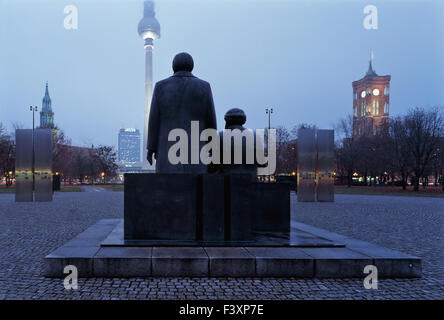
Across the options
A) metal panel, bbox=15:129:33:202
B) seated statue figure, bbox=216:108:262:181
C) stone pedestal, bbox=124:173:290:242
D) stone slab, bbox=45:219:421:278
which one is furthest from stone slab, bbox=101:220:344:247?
metal panel, bbox=15:129:33:202

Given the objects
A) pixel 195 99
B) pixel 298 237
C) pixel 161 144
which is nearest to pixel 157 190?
pixel 161 144

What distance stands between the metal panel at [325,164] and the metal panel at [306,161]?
0.40m

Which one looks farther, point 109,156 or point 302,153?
point 109,156

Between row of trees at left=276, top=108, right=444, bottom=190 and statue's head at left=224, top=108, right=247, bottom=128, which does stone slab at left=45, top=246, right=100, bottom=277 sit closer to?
statue's head at left=224, top=108, right=247, bottom=128

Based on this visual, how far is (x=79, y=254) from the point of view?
185 inches

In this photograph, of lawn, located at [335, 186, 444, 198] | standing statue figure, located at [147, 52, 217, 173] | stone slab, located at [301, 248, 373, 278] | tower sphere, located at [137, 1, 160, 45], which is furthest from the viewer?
tower sphere, located at [137, 1, 160, 45]

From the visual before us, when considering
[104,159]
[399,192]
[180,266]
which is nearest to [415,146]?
[399,192]

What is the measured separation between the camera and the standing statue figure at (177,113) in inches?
237

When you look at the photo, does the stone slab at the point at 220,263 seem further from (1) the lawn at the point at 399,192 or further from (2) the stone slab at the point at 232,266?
(1) the lawn at the point at 399,192

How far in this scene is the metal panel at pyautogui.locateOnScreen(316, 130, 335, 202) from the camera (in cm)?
1995

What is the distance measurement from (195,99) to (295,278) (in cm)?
387

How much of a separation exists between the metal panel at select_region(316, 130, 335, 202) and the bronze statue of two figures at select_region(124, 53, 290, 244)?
14135 mm
